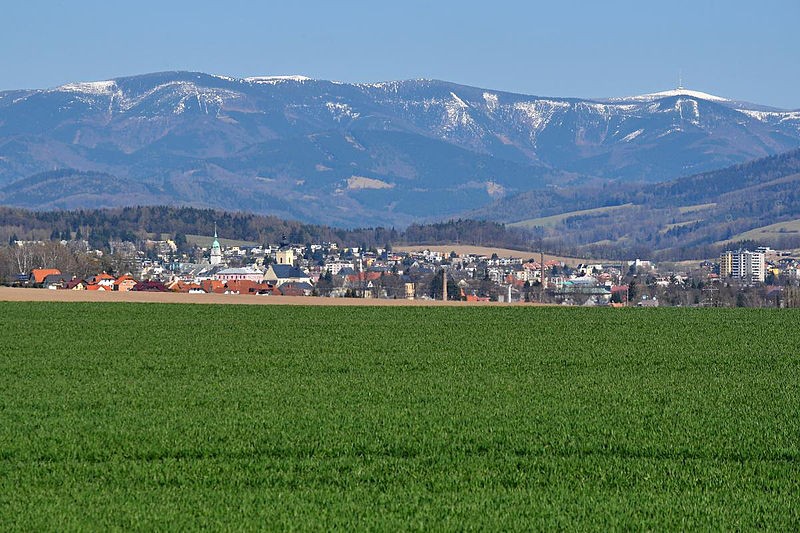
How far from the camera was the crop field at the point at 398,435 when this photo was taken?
14.3m

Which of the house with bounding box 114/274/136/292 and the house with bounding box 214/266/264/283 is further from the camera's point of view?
the house with bounding box 214/266/264/283

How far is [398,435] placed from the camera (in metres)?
18.4

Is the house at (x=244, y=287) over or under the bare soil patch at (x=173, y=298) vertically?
over

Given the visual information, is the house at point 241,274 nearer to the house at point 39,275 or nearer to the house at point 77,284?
the house at point 39,275

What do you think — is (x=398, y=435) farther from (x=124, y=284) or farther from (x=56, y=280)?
(x=56, y=280)

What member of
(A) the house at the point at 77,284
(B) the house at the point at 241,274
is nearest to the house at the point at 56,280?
(A) the house at the point at 77,284

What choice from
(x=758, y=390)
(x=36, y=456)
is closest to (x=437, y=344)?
(x=758, y=390)

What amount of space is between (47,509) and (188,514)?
1.55m

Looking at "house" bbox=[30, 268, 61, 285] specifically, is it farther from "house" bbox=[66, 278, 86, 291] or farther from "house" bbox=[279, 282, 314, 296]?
"house" bbox=[279, 282, 314, 296]

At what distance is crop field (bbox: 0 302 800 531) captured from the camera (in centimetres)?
1428

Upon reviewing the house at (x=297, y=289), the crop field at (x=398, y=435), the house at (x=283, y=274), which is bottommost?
the crop field at (x=398, y=435)

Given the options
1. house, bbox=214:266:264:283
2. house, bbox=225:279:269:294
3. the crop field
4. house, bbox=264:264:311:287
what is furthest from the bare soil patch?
house, bbox=214:266:264:283

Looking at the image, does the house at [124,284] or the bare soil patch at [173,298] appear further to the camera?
the house at [124,284]

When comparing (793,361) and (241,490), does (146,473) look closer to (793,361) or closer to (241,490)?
(241,490)
